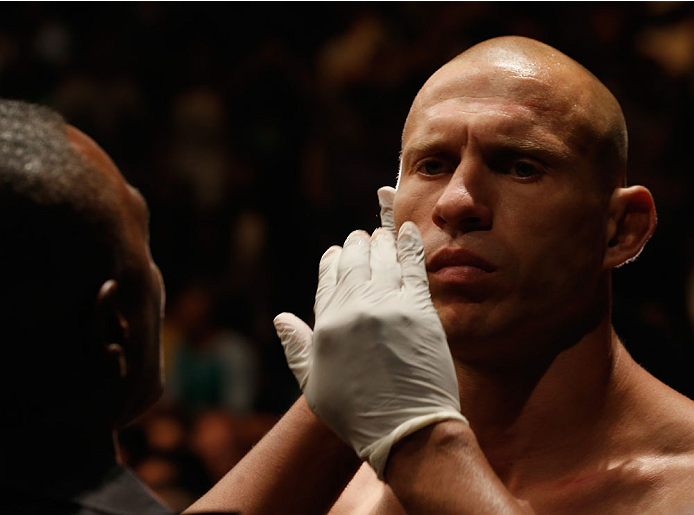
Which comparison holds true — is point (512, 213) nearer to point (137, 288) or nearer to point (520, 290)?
point (520, 290)

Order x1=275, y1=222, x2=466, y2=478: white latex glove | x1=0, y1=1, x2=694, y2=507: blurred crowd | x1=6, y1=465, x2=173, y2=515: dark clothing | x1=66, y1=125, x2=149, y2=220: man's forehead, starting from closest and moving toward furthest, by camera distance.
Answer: x1=6, y1=465, x2=173, y2=515: dark clothing
x1=66, y1=125, x2=149, y2=220: man's forehead
x1=275, y1=222, x2=466, y2=478: white latex glove
x1=0, y1=1, x2=694, y2=507: blurred crowd

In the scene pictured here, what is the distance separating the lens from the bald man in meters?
2.16

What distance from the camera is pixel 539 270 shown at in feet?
7.56

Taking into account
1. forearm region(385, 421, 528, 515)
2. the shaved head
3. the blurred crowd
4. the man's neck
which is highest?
the shaved head

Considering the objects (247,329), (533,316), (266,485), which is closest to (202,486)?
(247,329)

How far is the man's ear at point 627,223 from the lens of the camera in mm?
2434

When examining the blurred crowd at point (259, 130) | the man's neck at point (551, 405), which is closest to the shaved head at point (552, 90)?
the man's neck at point (551, 405)

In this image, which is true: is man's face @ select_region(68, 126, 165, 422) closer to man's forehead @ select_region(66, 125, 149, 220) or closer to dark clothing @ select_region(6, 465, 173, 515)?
man's forehead @ select_region(66, 125, 149, 220)

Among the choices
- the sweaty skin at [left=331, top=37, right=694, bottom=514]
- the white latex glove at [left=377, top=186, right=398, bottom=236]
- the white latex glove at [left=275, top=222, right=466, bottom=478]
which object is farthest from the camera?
the white latex glove at [left=377, top=186, right=398, bottom=236]

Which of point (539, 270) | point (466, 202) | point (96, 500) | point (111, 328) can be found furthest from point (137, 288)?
point (539, 270)

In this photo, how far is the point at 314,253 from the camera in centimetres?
587

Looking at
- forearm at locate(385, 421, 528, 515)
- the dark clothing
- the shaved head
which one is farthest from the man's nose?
the dark clothing

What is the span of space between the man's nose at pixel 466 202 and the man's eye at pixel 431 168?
0.09m

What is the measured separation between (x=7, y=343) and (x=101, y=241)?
22 cm
